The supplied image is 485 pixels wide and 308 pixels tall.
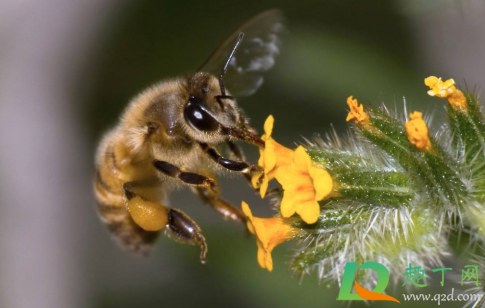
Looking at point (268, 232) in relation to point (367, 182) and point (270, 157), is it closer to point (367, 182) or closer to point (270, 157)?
point (270, 157)

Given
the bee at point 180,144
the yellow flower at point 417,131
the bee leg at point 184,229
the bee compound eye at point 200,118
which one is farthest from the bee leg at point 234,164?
the yellow flower at point 417,131

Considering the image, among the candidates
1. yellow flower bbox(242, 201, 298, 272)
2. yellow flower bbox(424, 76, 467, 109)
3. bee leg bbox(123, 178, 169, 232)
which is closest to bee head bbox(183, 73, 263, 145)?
yellow flower bbox(242, 201, 298, 272)

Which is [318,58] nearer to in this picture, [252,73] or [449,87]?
[252,73]

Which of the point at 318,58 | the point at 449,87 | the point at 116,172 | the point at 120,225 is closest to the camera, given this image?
the point at 449,87

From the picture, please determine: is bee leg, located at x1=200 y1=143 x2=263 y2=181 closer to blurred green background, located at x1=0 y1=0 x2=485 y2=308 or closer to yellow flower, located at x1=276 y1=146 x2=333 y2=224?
yellow flower, located at x1=276 y1=146 x2=333 y2=224

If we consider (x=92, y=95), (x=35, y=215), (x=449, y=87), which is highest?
(x=449, y=87)

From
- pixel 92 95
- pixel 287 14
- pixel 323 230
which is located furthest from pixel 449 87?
pixel 92 95
